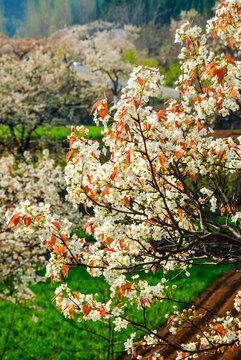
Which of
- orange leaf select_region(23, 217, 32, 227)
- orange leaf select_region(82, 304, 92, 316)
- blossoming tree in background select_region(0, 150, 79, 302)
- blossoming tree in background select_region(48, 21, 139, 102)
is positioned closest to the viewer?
orange leaf select_region(23, 217, 32, 227)

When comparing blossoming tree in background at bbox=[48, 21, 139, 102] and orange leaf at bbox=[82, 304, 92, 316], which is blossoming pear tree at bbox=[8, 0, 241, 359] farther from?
blossoming tree in background at bbox=[48, 21, 139, 102]

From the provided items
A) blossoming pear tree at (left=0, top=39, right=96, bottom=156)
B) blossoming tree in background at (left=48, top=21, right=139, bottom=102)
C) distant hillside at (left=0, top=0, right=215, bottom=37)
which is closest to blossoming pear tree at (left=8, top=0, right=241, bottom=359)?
blossoming pear tree at (left=0, top=39, right=96, bottom=156)

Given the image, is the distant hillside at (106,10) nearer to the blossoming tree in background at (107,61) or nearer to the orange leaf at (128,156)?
the blossoming tree in background at (107,61)

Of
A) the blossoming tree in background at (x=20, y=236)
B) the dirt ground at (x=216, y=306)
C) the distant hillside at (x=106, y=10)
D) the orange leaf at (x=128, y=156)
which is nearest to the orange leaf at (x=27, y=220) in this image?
the orange leaf at (x=128, y=156)

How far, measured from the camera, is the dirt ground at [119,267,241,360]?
21.8ft

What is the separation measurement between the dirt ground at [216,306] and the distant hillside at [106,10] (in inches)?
1350

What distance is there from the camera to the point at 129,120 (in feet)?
9.34

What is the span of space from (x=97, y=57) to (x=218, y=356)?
2960 centimetres

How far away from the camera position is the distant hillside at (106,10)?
61312 mm

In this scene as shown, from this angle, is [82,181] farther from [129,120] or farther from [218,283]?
[218,283]

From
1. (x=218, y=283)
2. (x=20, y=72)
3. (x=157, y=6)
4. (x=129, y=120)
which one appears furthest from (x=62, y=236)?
(x=157, y=6)

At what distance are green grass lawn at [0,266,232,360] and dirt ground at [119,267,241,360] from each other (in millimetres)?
263

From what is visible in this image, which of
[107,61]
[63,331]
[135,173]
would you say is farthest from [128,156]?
[107,61]

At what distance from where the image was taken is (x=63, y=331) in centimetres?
763
